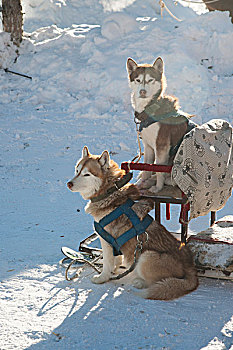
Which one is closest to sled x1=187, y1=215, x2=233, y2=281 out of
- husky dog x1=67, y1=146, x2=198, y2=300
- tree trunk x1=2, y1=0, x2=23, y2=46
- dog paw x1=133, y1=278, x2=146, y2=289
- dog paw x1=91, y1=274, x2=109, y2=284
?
husky dog x1=67, y1=146, x2=198, y2=300

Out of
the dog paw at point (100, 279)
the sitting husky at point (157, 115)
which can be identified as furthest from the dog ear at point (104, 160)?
the dog paw at point (100, 279)

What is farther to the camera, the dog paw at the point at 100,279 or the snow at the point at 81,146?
the dog paw at the point at 100,279

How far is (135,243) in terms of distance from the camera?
3055 mm

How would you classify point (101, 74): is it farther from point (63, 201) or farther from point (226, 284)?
point (226, 284)

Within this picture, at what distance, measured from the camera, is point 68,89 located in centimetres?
802

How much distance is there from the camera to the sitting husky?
3.32 metres

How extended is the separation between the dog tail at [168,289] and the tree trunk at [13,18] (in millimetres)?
7604

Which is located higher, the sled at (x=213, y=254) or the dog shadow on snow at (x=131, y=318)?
the sled at (x=213, y=254)

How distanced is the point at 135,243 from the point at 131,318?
0.59 metres

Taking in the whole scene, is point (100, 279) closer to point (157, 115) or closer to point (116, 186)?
point (116, 186)

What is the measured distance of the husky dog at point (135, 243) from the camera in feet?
9.48

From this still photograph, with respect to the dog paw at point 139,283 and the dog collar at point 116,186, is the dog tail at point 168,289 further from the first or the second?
the dog collar at point 116,186

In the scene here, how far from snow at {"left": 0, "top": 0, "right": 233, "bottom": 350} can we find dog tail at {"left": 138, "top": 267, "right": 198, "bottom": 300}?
0.18 ft

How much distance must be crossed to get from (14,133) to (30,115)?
2.10 ft
